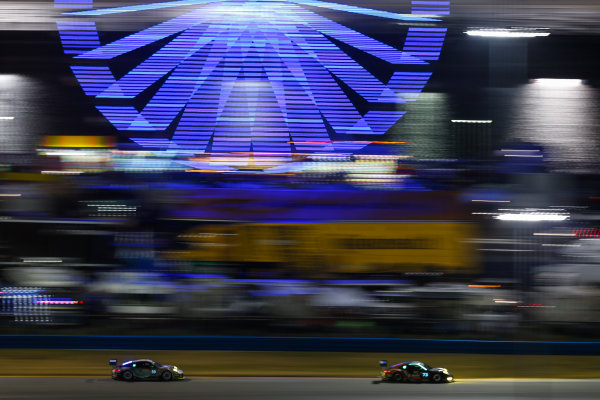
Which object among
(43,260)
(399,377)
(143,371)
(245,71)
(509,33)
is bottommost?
(399,377)

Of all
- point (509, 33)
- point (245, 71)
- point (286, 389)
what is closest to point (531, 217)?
point (509, 33)

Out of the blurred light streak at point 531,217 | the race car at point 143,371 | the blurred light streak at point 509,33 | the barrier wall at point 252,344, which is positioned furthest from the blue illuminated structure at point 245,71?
the race car at point 143,371

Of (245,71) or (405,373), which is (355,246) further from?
(245,71)

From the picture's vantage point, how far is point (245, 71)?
7.02m

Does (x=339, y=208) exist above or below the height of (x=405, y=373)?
above

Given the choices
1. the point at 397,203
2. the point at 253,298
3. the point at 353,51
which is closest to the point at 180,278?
the point at 253,298

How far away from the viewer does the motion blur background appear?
4449mm

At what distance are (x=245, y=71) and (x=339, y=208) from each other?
2677 millimetres

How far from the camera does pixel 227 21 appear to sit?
7.26 m

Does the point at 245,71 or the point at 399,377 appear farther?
the point at 245,71

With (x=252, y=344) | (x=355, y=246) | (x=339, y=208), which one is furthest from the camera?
(x=339, y=208)

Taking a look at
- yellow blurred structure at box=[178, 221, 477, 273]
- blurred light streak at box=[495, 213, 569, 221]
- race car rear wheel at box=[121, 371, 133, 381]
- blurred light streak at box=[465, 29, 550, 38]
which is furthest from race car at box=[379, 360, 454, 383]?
blurred light streak at box=[465, 29, 550, 38]

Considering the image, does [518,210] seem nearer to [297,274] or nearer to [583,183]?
[583,183]

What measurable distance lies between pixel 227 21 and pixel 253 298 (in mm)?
4092
